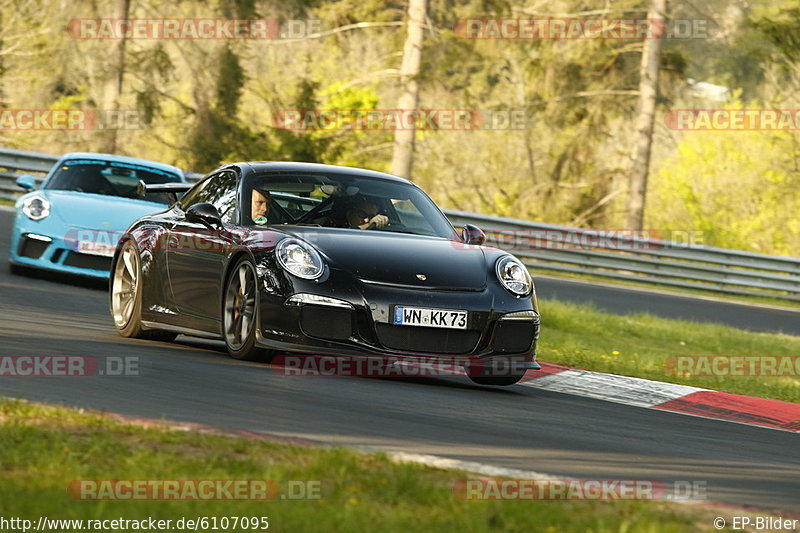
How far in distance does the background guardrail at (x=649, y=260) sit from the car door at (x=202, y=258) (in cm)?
1458

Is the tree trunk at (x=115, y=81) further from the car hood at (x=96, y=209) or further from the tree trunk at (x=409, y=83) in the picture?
the car hood at (x=96, y=209)

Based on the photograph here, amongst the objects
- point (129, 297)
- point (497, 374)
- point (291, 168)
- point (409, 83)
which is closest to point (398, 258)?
point (497, 374)

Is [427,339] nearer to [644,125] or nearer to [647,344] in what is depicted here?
[647,344]

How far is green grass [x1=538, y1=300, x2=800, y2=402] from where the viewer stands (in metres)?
10.9

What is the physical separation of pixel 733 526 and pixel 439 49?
83.1 ft

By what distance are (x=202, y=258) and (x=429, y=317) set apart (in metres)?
1.87

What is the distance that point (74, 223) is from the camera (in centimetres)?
1282

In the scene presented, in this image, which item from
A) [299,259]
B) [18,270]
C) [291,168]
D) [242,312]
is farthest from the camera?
[18,270]

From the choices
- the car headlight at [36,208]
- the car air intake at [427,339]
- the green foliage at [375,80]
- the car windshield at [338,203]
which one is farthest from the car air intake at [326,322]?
the green foliage at [375,80]

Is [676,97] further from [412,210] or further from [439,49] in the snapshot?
[412,210]

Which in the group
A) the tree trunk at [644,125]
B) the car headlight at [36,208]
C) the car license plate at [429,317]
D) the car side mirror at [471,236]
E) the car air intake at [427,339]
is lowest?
the car air intake at [427,339]

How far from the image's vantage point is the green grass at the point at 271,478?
4258 mm

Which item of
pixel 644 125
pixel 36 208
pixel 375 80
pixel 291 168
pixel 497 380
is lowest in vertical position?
pixel 497 380

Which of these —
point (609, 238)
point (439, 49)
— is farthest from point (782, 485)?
point (439, 49)
